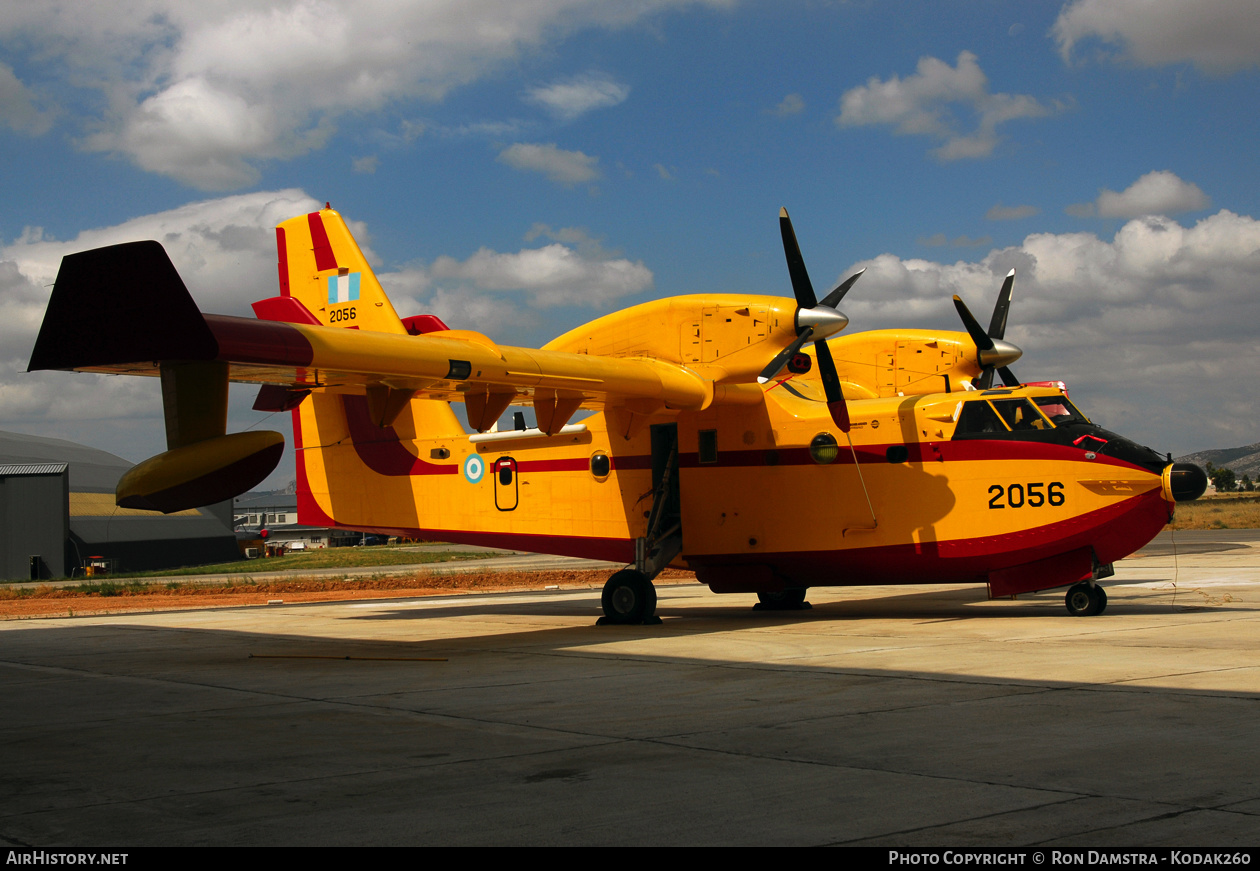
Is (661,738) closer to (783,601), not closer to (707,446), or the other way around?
(707,446)

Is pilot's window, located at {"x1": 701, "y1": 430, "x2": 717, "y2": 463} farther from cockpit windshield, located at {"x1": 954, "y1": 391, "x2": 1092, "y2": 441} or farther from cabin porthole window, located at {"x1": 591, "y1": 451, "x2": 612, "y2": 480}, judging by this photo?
cockpit windshield, located at {"x1": 954, "y1": 391, "x2": 1092, "y2": 441}

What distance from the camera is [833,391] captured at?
1569cm

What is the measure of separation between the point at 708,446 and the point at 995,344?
5815mm

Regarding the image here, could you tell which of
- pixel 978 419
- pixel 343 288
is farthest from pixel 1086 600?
pixel 343 288

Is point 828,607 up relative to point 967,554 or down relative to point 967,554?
down

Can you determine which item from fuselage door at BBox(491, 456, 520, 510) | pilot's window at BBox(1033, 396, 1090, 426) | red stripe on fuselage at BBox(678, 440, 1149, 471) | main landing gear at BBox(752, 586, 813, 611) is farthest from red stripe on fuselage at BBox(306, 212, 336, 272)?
pilot's window at BBox(1033, 396, 1090, 426)

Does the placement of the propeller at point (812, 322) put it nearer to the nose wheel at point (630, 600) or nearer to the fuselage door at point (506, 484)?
the nose wheel at point (630, 600)

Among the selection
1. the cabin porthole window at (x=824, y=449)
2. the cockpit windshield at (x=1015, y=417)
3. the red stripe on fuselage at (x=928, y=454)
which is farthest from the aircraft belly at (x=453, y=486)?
the cockpit windshield at (x=1015, y=417)

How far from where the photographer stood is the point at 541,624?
17.4m

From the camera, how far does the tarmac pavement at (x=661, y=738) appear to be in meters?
4.98

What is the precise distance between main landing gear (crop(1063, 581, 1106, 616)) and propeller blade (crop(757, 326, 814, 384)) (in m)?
5.44

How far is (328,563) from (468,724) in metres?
39.3

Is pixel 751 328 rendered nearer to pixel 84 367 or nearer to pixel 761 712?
pixel 761 712
